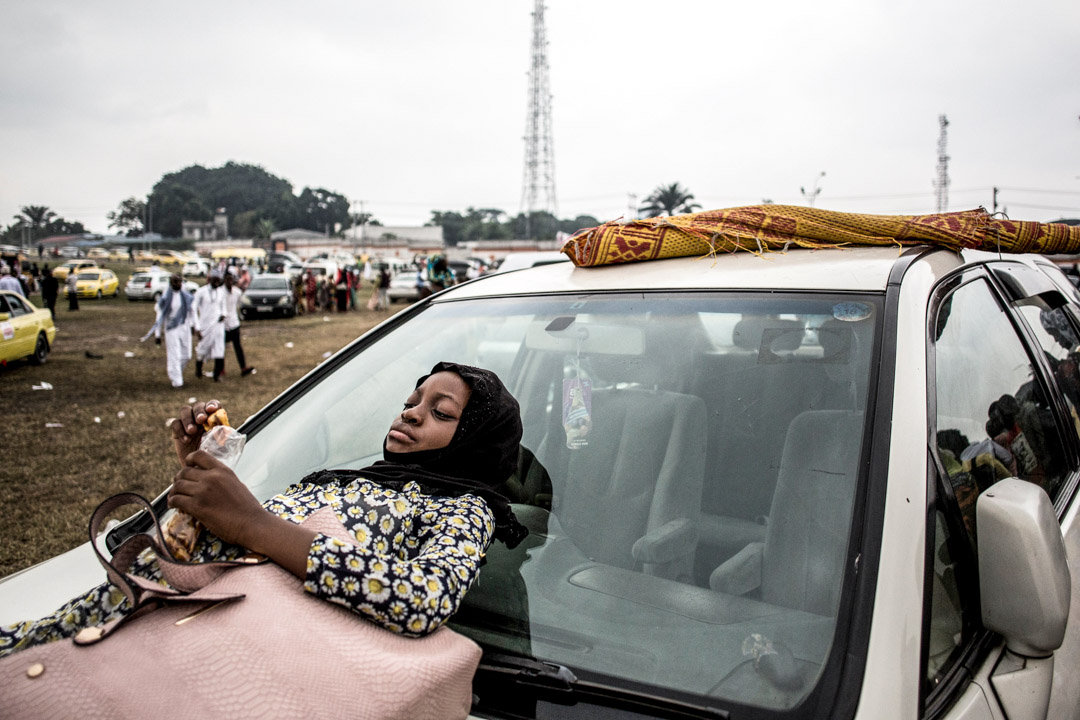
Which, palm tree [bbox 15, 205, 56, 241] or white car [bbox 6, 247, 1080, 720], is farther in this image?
palm tree [bbox 15, 205, 56, 241]

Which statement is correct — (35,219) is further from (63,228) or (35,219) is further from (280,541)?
(280,541)

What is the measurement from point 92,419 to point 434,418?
365 inches

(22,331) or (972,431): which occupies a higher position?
(972,431)

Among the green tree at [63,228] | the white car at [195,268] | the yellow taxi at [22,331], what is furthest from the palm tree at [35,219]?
the yellow taxi at [22,331]

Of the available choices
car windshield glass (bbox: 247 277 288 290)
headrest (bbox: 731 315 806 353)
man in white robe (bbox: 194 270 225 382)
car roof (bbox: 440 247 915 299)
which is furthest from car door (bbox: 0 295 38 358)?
headrest (bbox: 731 315 806 353)

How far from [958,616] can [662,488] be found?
0.67 metres

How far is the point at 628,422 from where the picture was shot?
6.80 feet

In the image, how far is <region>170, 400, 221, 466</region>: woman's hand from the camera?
64.6 inches

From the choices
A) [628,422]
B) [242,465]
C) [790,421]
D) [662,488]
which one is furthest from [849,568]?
[242,465]

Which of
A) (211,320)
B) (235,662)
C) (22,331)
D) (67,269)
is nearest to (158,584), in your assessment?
(235,662)

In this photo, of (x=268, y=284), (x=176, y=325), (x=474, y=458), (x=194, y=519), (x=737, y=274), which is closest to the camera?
(x=194, y=519)

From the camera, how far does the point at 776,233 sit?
2191 millimetres

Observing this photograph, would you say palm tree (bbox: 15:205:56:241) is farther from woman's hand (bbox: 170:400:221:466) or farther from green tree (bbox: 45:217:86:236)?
woman's hand (bbox: 170:400:221:466)

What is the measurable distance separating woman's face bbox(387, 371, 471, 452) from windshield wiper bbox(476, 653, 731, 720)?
0.52 metres
